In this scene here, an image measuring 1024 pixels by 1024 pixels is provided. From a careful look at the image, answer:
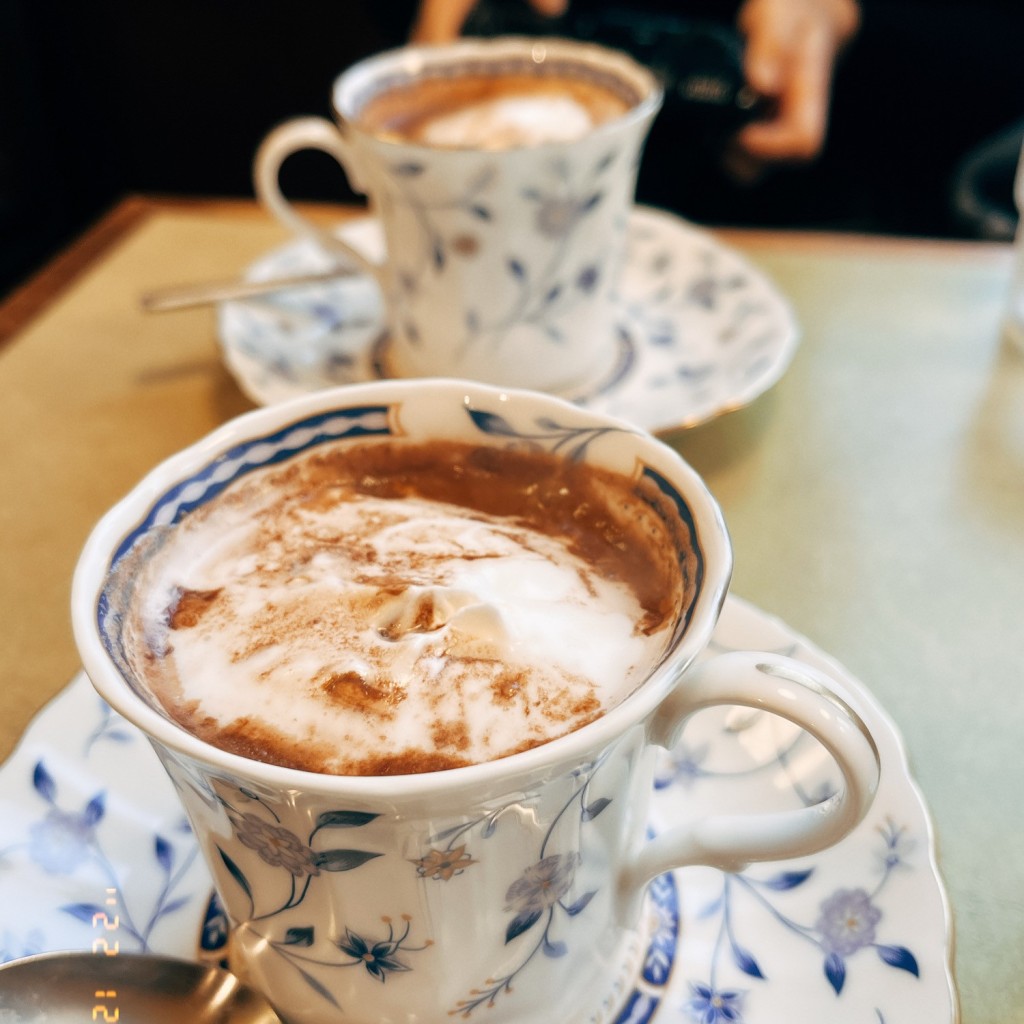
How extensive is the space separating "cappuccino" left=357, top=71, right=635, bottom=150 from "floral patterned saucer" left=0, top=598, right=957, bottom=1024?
1.93ft

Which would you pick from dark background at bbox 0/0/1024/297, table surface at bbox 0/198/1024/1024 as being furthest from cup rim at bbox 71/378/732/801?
dark background at bbox 0/0/1024/297

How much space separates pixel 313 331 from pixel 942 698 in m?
0.71

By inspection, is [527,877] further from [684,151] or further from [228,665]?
[684,151]

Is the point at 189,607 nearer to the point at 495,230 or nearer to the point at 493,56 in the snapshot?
the point at 495,230

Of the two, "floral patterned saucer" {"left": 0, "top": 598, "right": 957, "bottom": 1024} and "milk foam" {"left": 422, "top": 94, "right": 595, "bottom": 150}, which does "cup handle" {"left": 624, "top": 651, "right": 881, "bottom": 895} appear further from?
"milk foam" {"left": 422, "top": 94, "right": 595, "bottom": 150}

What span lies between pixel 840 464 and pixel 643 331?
27cm

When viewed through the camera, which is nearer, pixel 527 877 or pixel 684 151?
pixel 527 877

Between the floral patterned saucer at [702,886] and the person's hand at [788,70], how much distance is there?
43.5 inches

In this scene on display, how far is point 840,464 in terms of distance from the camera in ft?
3.00

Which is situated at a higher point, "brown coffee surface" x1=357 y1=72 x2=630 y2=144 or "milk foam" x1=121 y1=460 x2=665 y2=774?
"brown coffee surface" x1=357 y1=72 x2=630 y2=144

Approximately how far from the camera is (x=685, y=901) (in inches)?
21.8

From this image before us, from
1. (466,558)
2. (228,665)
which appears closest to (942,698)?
(466,558)

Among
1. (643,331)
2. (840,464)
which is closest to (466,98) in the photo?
(643,331)

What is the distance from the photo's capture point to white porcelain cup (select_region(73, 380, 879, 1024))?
386 millimetres
